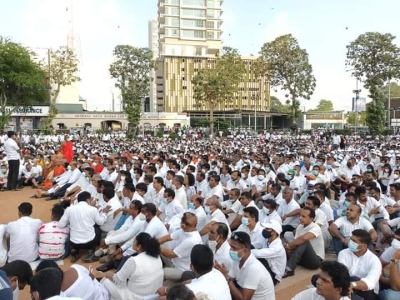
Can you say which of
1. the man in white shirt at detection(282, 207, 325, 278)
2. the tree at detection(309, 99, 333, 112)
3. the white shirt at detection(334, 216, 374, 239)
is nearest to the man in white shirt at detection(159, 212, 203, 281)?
the man in white shirt at detection(282, 207, 325, 278)

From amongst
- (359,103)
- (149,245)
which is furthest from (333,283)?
(359,103)

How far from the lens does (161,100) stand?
2594 inches

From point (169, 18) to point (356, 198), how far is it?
6071cm

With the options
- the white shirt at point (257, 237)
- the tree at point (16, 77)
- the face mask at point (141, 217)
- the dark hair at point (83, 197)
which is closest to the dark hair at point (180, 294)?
the white shirt at point (257, 237)

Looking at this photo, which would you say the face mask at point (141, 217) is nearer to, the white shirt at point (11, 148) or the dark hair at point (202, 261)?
the dark hair at point (202, 261)

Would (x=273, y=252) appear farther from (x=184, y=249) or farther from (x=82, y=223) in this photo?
(x=82, y=223)

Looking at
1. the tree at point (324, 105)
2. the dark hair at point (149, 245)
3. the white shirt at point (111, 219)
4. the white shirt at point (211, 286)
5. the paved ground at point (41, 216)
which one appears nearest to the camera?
the white shirt at point (211, 286)

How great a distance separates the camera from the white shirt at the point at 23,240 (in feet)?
16.0

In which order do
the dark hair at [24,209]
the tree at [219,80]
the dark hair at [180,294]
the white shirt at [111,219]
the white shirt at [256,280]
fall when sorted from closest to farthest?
the dark hair at [180,294] < the white shirt at [256,280] < the dark hair at [24,209] < the white shirt at [111,219] < the tree at [219,80]

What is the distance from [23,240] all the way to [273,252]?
3145 millimetres

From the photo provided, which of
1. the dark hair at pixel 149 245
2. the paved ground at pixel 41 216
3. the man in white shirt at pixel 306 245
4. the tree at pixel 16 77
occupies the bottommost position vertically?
the paved ground at pixel 41 216

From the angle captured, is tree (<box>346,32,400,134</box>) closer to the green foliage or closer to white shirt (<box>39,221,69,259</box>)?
the green foliage

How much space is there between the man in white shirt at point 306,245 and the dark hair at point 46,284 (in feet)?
10.2

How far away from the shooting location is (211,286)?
9.89 ft
